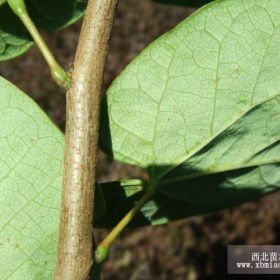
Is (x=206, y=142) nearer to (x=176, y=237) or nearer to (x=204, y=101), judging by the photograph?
(x=204, y=101)

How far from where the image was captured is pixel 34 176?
0.89m

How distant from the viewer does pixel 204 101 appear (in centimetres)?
89

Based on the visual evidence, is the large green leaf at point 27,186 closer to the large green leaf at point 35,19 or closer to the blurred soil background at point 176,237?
the large green leaf at point 35,19

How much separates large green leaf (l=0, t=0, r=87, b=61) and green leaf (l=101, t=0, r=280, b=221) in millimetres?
197

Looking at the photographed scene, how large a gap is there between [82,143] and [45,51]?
0.16m

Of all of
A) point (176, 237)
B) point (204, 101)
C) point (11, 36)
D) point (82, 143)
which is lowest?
point (82, 143)

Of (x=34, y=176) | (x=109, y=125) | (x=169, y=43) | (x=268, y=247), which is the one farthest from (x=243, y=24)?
(x=268, y=247)

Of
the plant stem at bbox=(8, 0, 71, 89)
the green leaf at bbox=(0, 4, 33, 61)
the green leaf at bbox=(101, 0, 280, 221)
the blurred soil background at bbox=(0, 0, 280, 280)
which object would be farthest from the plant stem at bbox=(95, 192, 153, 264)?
the blurred soil background at bbox=(0, 0, 280, 280)

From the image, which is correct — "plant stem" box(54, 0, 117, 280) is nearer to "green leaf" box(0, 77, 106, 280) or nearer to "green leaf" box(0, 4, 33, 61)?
"green leaf" box(0, 77, 106, 280)

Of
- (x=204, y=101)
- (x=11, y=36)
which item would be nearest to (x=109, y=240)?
(x=204, y=101)

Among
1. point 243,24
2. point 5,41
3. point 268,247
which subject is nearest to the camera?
point 243,24

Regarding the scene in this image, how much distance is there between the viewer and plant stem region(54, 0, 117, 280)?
0.79 m

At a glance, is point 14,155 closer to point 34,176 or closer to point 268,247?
point 34,176

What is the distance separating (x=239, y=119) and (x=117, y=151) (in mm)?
207
